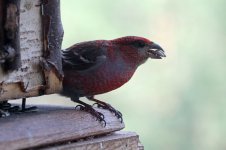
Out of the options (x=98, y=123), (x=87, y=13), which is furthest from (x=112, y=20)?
(x=98, y=123)


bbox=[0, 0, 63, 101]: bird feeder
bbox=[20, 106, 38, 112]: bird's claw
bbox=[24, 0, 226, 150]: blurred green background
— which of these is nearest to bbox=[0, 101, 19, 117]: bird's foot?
bbox=[20, 106, 38, 112]: bird's claw

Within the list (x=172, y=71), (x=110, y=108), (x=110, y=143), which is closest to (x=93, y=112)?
(x=110, y=143)

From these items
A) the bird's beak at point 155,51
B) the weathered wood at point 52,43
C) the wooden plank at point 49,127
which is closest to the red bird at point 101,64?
the bird's beak at point 155,51

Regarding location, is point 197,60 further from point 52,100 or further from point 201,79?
point 52,100

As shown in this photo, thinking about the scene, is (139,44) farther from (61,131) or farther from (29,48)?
(61,131)

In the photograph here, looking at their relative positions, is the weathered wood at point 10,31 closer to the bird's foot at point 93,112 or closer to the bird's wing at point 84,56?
the bird's foot at point 93,112

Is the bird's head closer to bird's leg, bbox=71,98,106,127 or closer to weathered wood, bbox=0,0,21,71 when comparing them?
bird's leg, bbox=71,98,106,127
